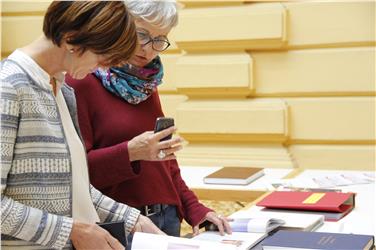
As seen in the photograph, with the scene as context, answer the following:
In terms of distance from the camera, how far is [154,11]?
2.12m

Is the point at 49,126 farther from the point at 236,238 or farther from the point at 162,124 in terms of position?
the point at 236,238

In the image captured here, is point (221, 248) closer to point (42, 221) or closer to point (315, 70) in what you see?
point (42, 221)

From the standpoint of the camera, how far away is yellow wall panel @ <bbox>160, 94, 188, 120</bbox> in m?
5.00

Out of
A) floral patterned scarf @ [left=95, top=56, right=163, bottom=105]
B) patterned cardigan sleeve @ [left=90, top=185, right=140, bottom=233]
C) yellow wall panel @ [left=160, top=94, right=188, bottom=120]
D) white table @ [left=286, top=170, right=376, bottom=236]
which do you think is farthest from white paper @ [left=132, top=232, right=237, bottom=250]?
yellow wall panel @ [left=160, top=94, right=188, bottom=120]

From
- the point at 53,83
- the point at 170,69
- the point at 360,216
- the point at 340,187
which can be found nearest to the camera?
the point at 53,83

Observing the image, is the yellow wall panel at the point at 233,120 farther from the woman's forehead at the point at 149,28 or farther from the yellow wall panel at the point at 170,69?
the woman's forehead at the point at 149,28

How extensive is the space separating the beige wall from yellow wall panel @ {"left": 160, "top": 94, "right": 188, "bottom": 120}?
2.4 inches

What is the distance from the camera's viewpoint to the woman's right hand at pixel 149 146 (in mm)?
2012

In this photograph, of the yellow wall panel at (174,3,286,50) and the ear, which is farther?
the yellow wall panel at (174,3,286,50)

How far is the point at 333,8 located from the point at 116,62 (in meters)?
3.22

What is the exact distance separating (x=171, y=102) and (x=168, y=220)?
2.86 meters

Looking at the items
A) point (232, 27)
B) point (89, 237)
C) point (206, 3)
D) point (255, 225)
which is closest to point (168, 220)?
point (255, 225)

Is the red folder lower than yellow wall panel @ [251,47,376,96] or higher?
lower

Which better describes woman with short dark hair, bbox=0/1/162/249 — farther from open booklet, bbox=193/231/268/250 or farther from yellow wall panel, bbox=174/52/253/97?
yellow wall panel, bbox=174/52/253/97
